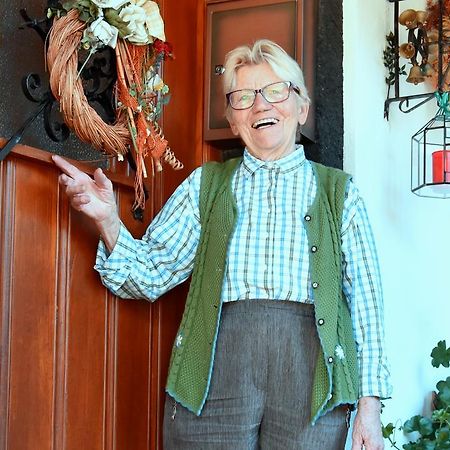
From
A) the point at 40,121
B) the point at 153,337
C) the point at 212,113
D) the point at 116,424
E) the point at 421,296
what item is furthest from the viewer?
the point at 421,296

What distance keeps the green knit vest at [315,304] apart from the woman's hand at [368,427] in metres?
0.03

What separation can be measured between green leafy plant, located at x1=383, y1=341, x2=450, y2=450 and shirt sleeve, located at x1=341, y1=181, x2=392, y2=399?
577 mm

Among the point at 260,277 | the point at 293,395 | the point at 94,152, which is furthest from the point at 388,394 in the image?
the point at 94,152

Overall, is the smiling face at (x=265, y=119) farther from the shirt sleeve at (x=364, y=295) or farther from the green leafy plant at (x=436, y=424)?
the green leafy plant at (x=436, y=424)

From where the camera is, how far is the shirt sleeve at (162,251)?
1604 millimetres

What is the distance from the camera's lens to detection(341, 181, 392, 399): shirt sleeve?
61.8 inches

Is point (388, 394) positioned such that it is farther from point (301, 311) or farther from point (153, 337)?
point (153, 337)

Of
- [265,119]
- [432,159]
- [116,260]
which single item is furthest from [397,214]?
[116,260]

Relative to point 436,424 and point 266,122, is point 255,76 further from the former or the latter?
point 436,424

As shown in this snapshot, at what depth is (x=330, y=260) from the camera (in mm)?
1595

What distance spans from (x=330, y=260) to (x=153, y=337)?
480mm

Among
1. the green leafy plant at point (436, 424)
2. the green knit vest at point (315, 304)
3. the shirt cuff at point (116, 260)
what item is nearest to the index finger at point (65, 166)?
the shirt cuff at point (116, 260)

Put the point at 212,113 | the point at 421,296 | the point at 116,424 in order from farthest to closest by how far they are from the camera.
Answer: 1. the point at 421,296
2. the point at 212,113
3. the point at 116,424

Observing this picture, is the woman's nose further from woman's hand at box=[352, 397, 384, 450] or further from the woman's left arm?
woman's hand at box=[352, 397, 384, 450]
